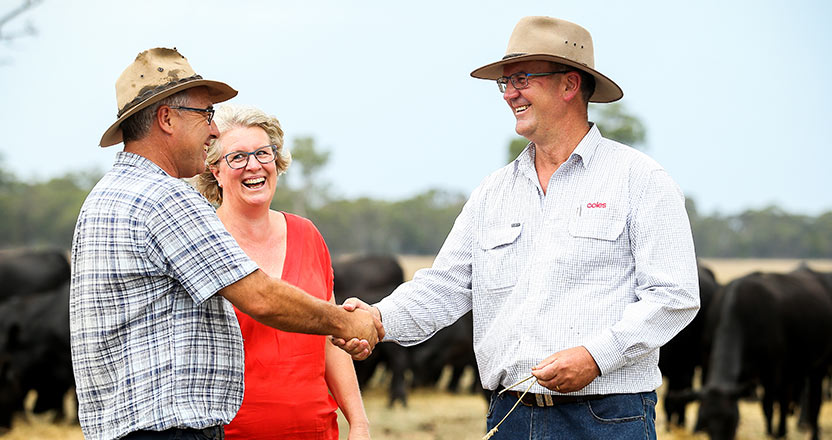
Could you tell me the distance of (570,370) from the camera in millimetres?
3217

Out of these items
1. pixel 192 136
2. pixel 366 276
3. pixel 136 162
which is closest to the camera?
pixel 136 162

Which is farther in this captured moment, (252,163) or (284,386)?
(252,163)

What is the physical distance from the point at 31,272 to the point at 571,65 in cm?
1341

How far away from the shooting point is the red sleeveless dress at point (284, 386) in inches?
135

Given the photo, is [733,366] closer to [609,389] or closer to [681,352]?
[681,352]

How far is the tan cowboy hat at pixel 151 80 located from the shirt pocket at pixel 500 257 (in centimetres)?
131

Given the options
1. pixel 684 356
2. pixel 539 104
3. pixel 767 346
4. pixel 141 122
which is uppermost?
pixel 141 122

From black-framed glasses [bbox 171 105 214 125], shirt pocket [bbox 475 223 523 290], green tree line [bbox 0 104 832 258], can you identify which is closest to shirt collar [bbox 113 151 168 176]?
black-framed glasses [bbox 171 105 214 125]

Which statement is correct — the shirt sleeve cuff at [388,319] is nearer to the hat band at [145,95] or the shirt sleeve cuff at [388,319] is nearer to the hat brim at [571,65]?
the hat brim at [571,65]

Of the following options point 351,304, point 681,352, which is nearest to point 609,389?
point 351,304

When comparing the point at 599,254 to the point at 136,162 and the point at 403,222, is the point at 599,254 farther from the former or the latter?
the point at 403,222

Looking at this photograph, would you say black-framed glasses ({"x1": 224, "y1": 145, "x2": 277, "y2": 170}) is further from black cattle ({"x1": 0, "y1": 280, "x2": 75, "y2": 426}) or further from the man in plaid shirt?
black cattle ({"x1": 0, "y1": 280, "x2": 75, "y2": 426})

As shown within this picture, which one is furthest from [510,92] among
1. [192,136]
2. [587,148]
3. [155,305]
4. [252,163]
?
[155,305]

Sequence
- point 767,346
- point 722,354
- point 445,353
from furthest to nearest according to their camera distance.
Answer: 1. point 445,353
2. point 767,346
3. point 722,354
